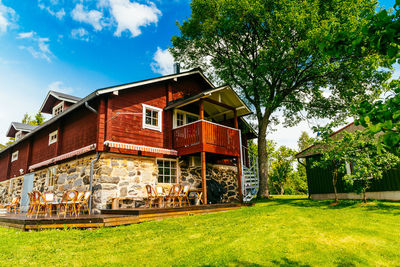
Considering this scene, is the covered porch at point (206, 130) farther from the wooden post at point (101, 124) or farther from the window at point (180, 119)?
the wooden post at point (101, 124)

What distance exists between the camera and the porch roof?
37.5ft

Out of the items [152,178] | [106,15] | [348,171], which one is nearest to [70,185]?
[152,178]

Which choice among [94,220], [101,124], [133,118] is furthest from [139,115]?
[94,220]

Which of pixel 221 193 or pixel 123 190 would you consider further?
pixel 221 193

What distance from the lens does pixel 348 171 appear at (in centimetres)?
1388

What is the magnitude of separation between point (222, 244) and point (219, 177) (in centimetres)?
908

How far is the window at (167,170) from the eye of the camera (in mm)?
11617

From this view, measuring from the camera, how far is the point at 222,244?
209 inches

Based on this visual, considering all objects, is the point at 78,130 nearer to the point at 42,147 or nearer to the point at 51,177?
the point at 51,177

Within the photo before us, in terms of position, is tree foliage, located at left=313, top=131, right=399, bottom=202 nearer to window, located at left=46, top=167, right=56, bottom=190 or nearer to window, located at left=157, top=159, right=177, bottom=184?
window, located at left=157, top=159, right=177, bottom=184

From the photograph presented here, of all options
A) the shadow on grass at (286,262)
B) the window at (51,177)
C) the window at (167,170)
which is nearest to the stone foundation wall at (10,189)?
the window at (51,177)

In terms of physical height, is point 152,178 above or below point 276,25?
below

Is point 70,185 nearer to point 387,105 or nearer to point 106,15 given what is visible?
point 106,15

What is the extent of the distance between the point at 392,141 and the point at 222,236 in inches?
185
